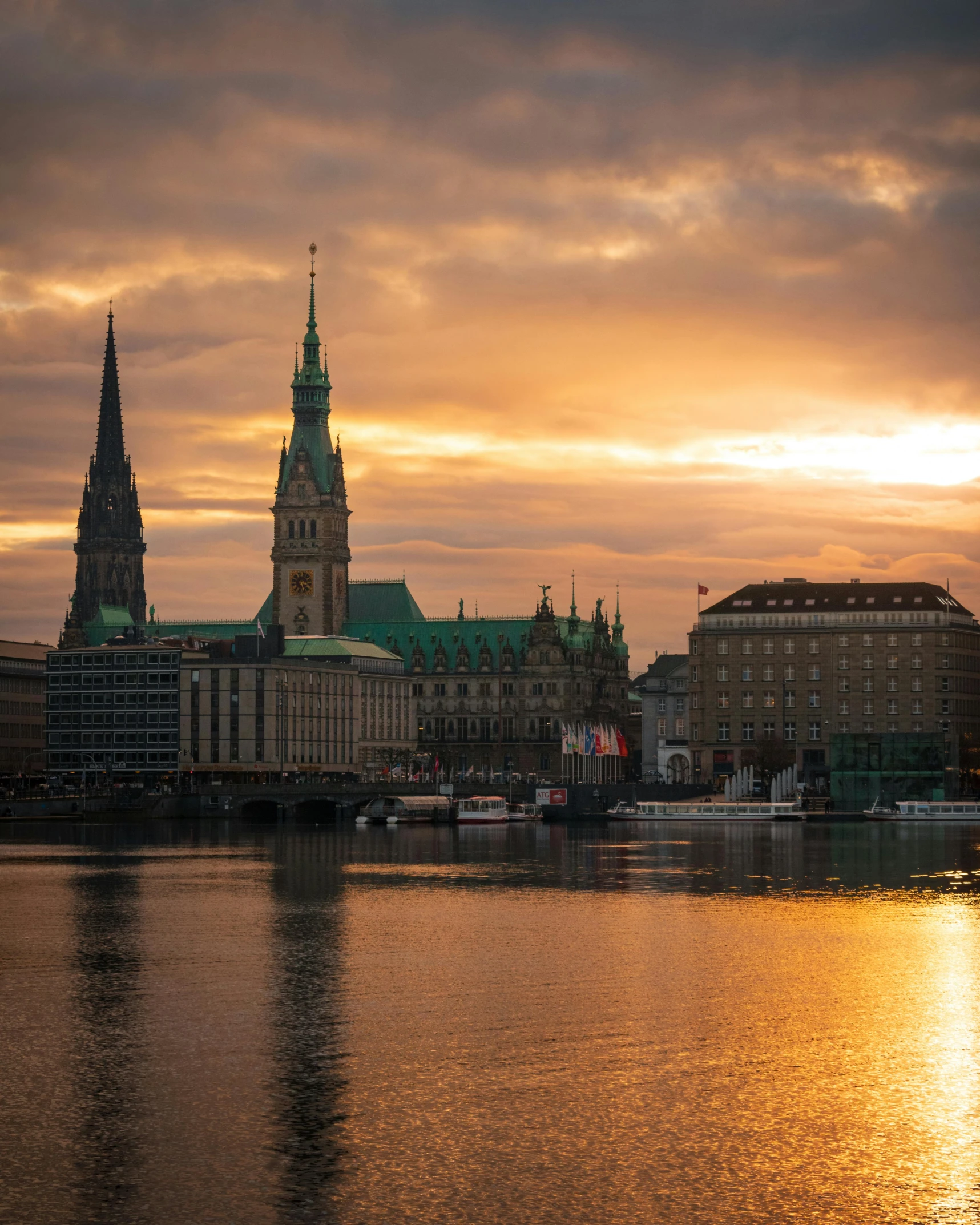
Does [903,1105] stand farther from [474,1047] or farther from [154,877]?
[154,877]

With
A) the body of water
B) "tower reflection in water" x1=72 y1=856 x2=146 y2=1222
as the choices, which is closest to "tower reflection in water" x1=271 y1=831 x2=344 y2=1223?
the body of water

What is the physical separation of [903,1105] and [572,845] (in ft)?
364

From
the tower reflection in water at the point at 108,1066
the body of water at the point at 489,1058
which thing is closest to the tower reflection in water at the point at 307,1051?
the body of water at the point at 489,1058

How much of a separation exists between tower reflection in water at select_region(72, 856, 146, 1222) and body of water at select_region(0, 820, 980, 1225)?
11 cm

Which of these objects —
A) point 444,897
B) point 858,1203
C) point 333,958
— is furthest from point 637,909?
point 858,1203

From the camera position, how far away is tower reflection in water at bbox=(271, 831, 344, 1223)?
121ft

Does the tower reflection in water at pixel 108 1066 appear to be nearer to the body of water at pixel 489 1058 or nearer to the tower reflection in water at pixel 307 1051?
the body of water at pixel 489 1058

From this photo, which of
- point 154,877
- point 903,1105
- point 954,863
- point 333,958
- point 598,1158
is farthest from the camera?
point 954,863

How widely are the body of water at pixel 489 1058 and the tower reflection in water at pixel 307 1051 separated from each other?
0.13m

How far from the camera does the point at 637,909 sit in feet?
289

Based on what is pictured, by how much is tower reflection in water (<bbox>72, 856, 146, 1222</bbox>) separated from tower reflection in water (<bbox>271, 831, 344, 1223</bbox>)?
3054 mm

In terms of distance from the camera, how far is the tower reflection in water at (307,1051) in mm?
37031

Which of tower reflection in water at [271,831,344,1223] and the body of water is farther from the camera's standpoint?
tower reflection in water at [271,831,344,1223]

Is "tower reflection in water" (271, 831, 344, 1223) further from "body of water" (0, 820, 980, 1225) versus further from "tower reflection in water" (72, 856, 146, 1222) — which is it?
"tower reflection in water" (72, 856, 146, 1222)
